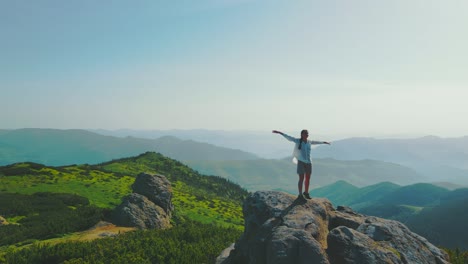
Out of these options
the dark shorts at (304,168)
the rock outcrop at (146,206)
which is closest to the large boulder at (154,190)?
the rock outcrop at (146,206)

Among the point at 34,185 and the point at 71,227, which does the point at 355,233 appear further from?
the point at 34,185

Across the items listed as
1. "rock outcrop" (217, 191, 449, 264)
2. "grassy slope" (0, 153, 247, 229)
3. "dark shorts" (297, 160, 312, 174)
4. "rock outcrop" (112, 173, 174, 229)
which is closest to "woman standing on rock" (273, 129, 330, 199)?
"dark shorts" (297, 160, 312, 174)

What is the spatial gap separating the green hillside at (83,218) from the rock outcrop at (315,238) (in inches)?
266

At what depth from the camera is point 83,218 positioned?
39500 millimetres

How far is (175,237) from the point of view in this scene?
3045cm

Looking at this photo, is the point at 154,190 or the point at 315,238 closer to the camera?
the point at 315,238

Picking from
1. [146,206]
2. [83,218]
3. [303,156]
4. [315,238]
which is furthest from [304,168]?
→ [146,206]

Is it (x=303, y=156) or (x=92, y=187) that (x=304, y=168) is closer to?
(x=303, y=156)

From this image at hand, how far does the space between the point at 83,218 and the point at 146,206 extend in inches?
354

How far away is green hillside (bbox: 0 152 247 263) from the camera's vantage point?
24.1 metres

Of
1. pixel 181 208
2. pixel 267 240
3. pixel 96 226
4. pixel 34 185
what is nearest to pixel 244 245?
pixel 267 240

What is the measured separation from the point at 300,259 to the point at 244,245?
6.03 meters

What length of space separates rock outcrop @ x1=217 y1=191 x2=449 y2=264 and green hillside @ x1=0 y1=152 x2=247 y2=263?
6.76 m

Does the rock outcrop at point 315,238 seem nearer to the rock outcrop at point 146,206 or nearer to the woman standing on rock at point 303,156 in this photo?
the woman standing on rock at point 303,156
